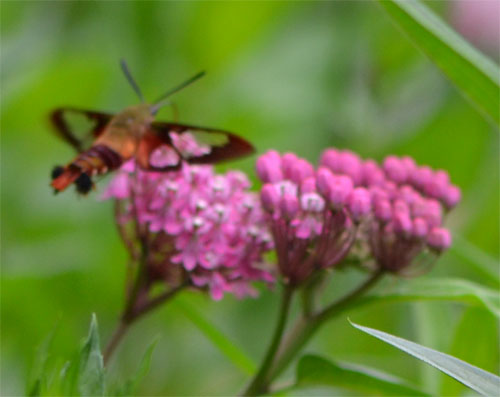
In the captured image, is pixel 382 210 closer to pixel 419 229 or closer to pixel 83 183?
pixel 419 229

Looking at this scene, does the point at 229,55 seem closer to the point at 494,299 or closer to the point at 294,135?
the point at 294,135

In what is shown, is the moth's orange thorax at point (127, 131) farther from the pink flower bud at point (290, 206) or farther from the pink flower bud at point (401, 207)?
the pink flower bud at point (401, 207)

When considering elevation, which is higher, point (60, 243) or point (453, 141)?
point (453, 141)

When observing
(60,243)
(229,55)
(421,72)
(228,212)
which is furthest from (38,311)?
(421,72)

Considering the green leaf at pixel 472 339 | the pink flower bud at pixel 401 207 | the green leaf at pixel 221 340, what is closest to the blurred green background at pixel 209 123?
the green leaf at pixel 472 339

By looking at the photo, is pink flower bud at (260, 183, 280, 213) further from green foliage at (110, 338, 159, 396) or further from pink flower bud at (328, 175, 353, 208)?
green foliage at (110, 338, 159, 396)

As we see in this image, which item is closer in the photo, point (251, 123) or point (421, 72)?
point (251, 123)
